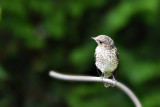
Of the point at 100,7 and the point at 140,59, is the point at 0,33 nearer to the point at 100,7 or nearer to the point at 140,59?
the point at 100,7

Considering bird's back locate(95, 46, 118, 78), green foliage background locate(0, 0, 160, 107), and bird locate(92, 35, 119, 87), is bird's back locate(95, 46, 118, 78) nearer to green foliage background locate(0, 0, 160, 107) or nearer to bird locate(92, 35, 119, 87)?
bird locate(92, 35, 119, 87)

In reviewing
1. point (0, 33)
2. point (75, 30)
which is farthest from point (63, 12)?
point (0, 33)

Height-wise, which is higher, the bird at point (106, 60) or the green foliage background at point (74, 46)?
the green foliage background at point (74, 46)

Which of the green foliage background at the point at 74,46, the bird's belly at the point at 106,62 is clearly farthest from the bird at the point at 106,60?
the green foliage background at the point at 74,46

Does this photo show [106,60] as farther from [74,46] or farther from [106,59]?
[74,46]

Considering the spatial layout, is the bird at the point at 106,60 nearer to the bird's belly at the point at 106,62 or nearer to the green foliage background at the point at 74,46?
the bird's belly at the point at 106,62
